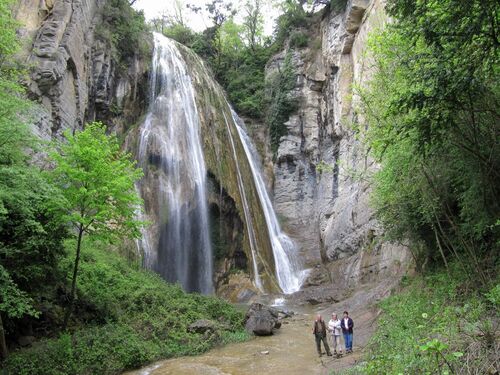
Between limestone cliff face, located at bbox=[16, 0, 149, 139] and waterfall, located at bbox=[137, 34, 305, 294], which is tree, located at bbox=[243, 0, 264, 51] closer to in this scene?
waterfall, located at bbox=[137, 34, 305, 294]

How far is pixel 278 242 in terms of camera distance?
2978cm

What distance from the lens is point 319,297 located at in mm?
21422

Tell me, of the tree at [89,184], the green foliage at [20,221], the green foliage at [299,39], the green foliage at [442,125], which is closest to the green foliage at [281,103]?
the green foliage at [299,39]

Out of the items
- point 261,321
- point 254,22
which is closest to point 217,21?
point 254,22

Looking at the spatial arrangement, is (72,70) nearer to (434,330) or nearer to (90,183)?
(90,183)

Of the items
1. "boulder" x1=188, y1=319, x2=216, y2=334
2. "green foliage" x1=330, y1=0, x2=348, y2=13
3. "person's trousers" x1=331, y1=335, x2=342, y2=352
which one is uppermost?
"green foliage" x1=330, y1=0, x2=348, y2=13

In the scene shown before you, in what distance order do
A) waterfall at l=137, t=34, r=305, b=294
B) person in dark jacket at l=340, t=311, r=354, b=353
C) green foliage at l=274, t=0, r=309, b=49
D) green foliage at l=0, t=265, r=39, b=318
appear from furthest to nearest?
green foliage at l=274, t=0, r=309, b=49
waterfall at l=137, t=34, r=305, b=294
person in dark jacket at l=340, t=311, r=354, b=353
green foliage at l=0, t=265, r=39, b=318

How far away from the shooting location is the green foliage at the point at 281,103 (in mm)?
36062

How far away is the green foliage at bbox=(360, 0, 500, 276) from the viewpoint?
6254 mm

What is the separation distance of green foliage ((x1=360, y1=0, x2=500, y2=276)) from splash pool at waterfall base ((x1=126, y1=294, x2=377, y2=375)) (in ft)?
12.1

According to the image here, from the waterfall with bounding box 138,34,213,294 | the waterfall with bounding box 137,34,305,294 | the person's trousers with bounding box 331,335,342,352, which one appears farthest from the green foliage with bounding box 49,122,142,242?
the waterfall with bounding box 138,34,213,294

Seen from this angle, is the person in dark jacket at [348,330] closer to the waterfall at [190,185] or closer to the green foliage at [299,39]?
the waterfall at [190,185]

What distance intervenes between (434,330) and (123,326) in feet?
31.4

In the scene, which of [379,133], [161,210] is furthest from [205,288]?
[379,133]
